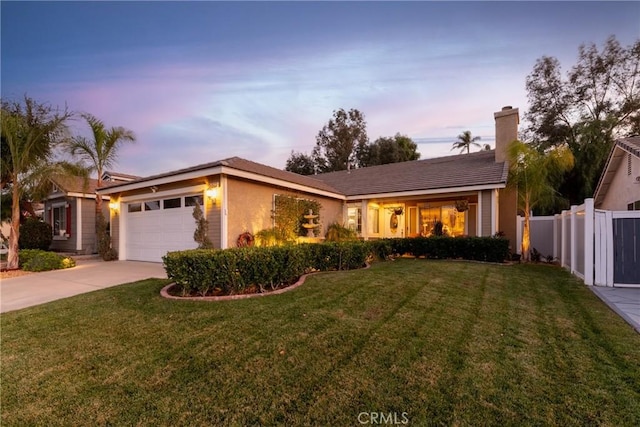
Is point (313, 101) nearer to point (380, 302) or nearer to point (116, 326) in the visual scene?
point (380, 302)

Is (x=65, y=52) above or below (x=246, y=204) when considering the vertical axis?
above

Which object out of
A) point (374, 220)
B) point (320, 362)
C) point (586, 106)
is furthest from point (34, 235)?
point (586, 106)

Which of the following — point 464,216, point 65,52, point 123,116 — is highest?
point 65,52

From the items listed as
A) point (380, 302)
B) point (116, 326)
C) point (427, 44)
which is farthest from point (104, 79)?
point (380, 302)

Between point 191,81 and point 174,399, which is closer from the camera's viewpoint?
point 174,399

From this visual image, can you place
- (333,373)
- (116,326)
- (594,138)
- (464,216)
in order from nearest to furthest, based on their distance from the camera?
(333,373)
(116,326)
(464,216)
(594,138)

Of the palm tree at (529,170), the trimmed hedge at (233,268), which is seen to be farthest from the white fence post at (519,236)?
the trimmed hedge at (233,268)

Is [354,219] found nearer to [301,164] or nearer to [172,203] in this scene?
[172,203]

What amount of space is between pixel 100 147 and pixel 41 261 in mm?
5944

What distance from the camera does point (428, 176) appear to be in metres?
14.2

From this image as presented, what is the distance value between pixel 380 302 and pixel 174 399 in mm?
3371

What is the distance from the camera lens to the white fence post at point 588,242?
6875mm

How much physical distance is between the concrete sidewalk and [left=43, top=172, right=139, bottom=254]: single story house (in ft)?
61.5

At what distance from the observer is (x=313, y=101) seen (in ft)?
43.8
